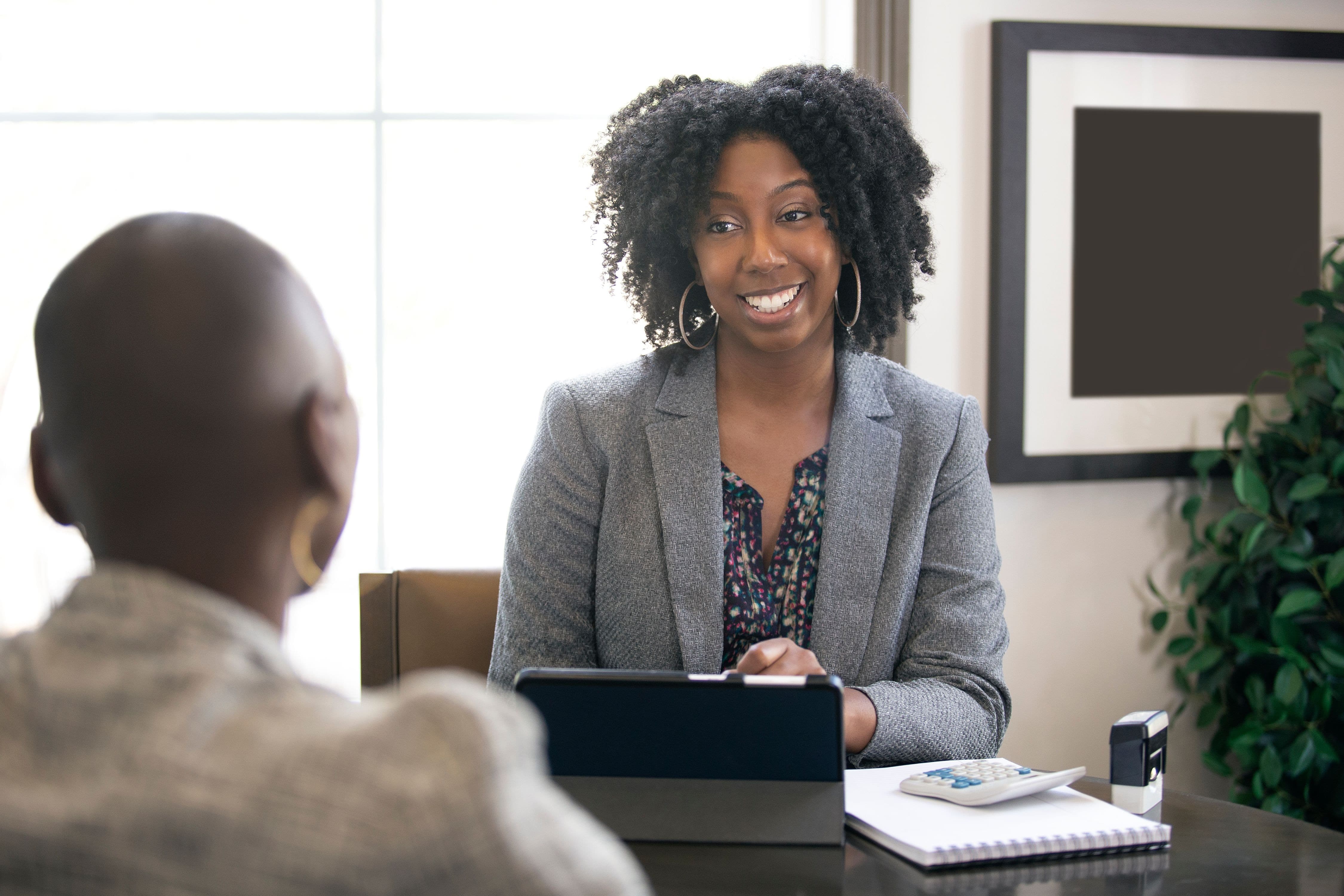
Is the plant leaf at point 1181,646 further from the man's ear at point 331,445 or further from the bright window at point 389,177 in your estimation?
the man's ear at point 331,445

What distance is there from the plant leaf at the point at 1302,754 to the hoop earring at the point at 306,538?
2505 mm

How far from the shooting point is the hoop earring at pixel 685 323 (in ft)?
6.36

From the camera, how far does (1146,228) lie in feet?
9.18

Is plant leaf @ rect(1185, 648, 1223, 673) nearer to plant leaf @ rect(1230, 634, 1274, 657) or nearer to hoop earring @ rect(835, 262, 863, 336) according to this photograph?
plant leaf @ rect(1230, 634, 1274, 657)

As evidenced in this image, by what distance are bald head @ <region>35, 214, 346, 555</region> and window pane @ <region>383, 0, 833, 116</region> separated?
7.25 feet

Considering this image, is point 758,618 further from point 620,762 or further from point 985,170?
point 985,170

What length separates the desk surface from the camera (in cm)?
101

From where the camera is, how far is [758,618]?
1.73 meters

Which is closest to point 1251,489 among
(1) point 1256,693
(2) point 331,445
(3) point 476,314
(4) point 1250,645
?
(4) point 1250,645

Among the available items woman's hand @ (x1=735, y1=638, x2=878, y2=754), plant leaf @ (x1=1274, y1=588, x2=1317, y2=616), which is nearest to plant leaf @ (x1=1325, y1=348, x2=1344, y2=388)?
plant leaf @ (x1=1274, y1=588, x2=1317, y2=616)

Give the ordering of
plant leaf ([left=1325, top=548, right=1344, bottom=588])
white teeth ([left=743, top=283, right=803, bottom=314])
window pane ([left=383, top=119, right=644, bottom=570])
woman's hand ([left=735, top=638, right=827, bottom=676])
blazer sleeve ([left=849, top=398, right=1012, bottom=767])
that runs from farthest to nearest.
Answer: window pane ([left=383, top=119, right=644, bottom=570])
plant leaf ([left=1325, top=548, right=1344, bottom=588])
white teeth ([left=743, top=283, right=803, bottom=314])
blazer sleeve ([left=849, top=398, right=1012, bottom=767])
woman's hand ([left=735, top=638, right=827, bottom=676])

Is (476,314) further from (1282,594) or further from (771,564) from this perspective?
(1282,594)

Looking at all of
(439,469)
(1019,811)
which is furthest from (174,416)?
(439,469)

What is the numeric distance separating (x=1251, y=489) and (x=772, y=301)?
1499 mm
